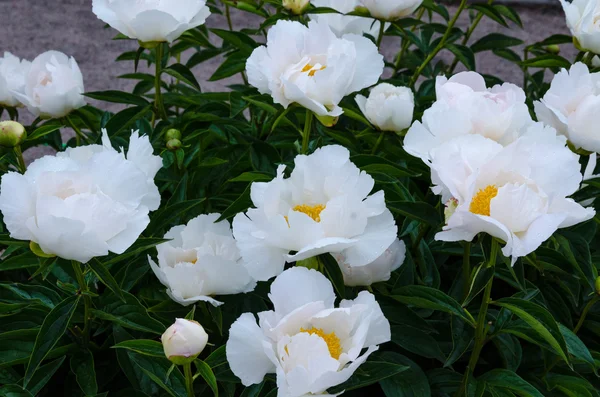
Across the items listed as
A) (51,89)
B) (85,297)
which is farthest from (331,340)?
(51,89)

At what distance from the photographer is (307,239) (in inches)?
26.3

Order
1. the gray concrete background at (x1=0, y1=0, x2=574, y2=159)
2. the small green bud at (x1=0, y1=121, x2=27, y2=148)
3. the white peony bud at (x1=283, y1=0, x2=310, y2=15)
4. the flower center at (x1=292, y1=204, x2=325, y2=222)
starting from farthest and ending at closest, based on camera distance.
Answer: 1. the gray concrete background at (x1=0, y1=0, x2=574, y2=159)
2. the white peony bud at (x1=283, y1=0, x2=310, y2=15)
3. the small green bud at (x1=0, y1=121, x2=27, y2=148)
4. the flower center at (x1=292, y1=204, x2=325, y2=222)

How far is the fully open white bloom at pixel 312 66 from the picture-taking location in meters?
0.79

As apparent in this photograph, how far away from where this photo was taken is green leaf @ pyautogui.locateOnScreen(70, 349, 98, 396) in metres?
0.77

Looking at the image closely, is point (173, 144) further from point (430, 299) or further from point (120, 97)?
point (430, 299)

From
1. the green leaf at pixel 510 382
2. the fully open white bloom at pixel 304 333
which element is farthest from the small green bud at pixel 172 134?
the green leaf at pixel 510 382

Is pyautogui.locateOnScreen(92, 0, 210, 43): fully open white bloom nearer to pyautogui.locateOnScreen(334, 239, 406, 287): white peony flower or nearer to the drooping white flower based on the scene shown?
the drooping white flower

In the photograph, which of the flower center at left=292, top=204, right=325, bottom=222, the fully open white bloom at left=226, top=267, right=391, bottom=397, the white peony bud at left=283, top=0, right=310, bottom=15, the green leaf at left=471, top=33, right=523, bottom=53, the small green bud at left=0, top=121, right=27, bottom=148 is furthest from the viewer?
the green leaf at left=471, top=33, right=523, bottom=53

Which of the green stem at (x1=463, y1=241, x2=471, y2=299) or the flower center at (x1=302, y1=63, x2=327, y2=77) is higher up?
the flower center at (x1=302, y1=63, x2=327, y2=77)

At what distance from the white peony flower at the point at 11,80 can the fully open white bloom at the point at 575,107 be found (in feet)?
2.42

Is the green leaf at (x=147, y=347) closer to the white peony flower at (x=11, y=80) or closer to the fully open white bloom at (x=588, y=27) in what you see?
the white peony flower at (x=11, y=80)

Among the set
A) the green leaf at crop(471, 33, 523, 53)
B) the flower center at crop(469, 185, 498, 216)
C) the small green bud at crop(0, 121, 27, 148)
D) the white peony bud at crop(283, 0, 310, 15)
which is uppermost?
the white peony bud at crop(283, 0, 310, 15)

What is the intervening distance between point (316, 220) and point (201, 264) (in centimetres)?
13

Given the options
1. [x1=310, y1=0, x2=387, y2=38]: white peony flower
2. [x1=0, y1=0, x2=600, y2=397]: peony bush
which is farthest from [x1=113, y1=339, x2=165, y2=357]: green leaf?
[x1=310, y1=0, x2=387, y2=38]: white peony flower
